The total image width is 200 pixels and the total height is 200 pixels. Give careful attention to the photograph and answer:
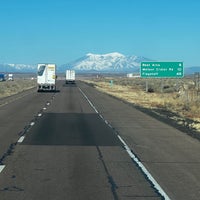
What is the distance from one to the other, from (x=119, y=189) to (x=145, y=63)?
5317cm

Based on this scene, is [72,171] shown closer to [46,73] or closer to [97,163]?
[97,163]

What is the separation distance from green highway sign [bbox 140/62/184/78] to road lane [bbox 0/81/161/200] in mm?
42356

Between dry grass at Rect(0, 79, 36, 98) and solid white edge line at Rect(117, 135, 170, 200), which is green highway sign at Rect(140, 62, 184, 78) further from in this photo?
solid white edge line at Rect(117, 135, 170, 200)

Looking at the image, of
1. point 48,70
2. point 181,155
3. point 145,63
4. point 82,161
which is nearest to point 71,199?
point 82,161

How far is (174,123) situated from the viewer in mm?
26484

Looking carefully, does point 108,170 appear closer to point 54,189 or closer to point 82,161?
point 82,161

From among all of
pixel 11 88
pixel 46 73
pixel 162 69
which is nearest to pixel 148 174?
pixel 162 69

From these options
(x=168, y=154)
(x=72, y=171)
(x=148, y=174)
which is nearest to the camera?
(x=148, y=174)

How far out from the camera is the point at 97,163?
13023mm

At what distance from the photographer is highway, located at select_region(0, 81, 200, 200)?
9.61m

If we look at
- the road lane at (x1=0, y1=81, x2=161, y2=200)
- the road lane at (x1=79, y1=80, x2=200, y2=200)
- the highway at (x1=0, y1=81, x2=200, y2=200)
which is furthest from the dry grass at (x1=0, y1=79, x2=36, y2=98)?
the road lane at (x1=0, y1=81, x2=161, y2=200)

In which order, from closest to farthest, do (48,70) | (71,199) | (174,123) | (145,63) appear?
(71,199)
(174,123)
(145,63)
(48,70)

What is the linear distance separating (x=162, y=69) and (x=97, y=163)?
4944 cm

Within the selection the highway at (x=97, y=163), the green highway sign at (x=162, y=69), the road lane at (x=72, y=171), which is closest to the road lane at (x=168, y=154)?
the highway at (x=97, y=163)
